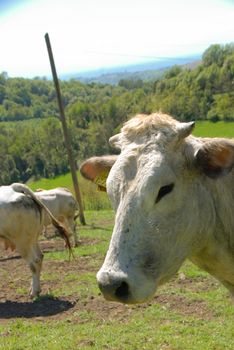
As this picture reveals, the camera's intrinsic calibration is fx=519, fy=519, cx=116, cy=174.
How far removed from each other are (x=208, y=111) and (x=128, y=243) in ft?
180

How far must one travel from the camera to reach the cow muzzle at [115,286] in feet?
9.93

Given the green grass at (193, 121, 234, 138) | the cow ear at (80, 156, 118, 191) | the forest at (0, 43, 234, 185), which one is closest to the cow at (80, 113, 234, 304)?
the cow ear at (80, 156, 118, 191)

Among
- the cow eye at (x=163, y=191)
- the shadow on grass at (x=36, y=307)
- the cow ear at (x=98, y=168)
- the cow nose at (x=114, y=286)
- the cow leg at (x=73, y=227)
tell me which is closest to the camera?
the cow nose at (x=114, y=286)

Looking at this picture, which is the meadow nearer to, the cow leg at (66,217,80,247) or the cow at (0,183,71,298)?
the cow at (0,183,71,298)

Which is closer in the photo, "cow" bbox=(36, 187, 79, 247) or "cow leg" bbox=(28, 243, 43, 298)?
"cow leg" bbox=(28, 243, 43, 298)

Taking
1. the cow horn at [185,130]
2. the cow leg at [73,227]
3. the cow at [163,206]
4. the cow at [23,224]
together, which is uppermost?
the cow horn at [185,130]

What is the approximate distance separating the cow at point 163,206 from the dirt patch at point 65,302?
415 cm

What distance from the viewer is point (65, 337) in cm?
708

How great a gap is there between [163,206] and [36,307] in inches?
242

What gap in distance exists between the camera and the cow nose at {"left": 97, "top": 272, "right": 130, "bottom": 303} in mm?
3027

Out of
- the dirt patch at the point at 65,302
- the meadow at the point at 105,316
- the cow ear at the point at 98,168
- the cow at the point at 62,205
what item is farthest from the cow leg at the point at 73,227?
the cow ear at the point at 98,168

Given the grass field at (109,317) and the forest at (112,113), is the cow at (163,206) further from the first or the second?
the forest at (112,113)

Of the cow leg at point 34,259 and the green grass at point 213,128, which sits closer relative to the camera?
the cow leg at point 34,259

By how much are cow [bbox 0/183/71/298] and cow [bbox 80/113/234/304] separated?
6.29 meters
